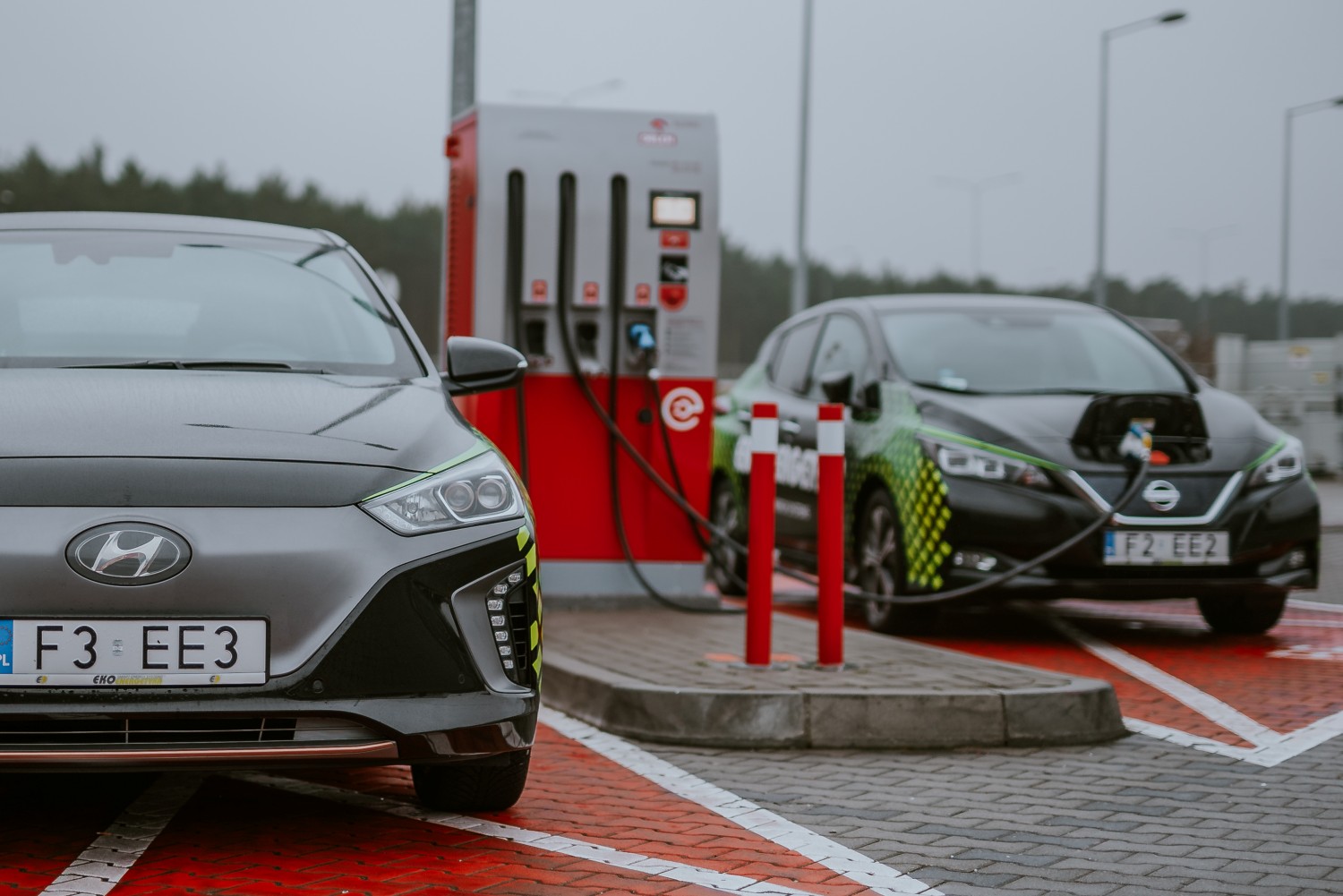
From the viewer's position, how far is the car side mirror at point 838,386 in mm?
8656

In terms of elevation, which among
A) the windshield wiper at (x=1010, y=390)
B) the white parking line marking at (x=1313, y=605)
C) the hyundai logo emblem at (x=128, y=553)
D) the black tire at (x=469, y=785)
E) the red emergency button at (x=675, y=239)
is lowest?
the white parking line marking at (x=1313, y=605)

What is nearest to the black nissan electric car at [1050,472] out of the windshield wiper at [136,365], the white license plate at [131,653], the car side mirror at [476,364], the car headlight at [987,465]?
the car headlight at [987,465]

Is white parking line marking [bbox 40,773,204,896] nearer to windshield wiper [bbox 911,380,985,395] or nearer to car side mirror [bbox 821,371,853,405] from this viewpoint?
car side mirror [bbox 821,371,853,405]

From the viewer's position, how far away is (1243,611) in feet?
28.3

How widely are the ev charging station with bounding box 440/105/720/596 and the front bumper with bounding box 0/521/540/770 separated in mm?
4447

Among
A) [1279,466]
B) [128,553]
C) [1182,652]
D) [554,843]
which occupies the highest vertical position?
[128,553]

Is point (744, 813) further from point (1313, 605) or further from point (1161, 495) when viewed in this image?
point (1313, 605)

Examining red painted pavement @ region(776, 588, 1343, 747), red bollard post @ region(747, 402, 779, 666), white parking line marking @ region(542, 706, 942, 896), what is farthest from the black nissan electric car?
white parking line marking @ region(542, 706, 942, 896)

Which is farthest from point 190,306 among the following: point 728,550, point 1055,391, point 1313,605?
point 1313,605

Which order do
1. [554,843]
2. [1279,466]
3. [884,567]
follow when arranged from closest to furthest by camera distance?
[554,843], [1279,466], [884,567]

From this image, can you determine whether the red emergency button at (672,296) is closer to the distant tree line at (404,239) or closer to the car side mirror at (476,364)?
the car side mirror at (476,364)

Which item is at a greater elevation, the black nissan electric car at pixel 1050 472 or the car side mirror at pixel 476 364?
the car side mirror at pixel 476 364

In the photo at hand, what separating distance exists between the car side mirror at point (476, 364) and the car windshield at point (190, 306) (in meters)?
0.12

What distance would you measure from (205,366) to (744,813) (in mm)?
1878
